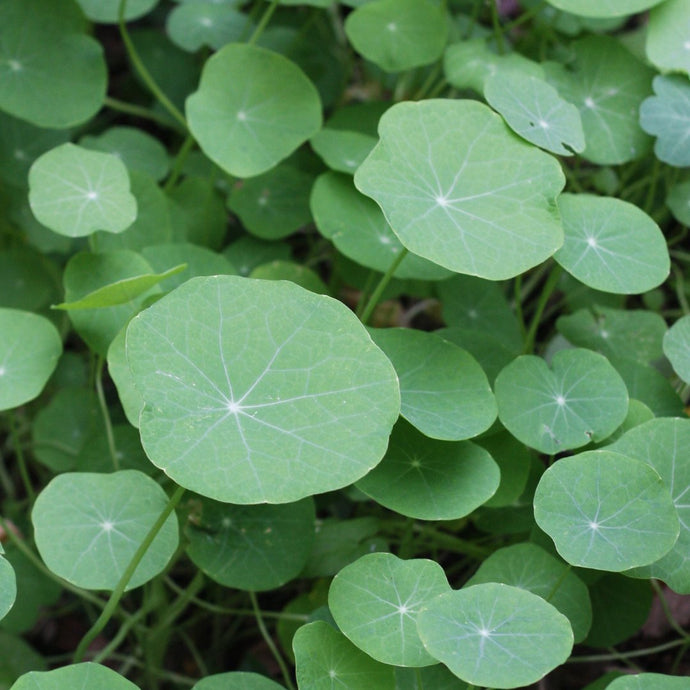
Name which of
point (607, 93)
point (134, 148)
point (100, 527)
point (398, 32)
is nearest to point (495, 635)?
point (100, 527)

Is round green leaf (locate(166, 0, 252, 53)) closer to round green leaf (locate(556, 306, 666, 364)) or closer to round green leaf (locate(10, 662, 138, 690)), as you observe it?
round green leaf (locate(556, 306, 666, 364))

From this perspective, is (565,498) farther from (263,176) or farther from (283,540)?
(263,176)

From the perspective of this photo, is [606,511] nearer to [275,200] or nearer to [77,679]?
[77,679]

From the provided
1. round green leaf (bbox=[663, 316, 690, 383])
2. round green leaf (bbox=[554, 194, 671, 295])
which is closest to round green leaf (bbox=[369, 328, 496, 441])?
round green leaf (bbox=[554, 194, 671, 295])

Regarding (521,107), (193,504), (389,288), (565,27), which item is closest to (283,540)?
(193,504)

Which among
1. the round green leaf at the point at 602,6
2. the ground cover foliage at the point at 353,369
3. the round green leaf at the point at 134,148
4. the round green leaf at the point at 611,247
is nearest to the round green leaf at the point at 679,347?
the ground cover foliage at the point at 353,369

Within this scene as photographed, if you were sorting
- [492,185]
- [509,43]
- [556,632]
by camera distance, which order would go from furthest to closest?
[509,43], [492,185], [556,632]

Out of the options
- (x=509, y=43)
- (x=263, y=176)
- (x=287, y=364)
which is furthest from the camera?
(x=509, y=43)
